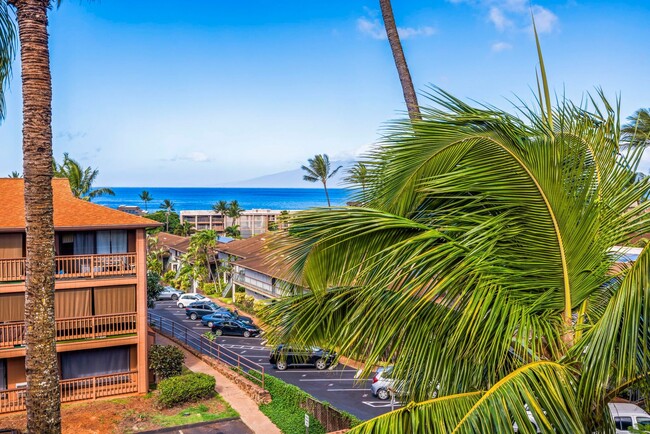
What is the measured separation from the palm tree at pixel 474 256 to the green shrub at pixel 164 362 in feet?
57.7

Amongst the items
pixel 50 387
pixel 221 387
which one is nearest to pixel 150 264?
pixel 221 387

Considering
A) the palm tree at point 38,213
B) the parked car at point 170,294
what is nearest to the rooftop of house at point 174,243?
the parked car at point 170,294

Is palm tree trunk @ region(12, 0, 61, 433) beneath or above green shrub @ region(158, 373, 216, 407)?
above

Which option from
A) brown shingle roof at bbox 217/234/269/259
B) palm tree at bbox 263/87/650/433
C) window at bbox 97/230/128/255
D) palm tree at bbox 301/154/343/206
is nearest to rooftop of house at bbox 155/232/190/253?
brown shingle roof at bbox 217/234/269/259

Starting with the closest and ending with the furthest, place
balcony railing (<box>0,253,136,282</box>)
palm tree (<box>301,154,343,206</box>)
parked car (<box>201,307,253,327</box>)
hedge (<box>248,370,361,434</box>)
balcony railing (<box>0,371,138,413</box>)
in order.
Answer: hedge (<box>248,370,361,434</box>) < balcony railing (<box>0,371,138,413</box>) < balcony railing (<box>0,253,136,282</box>) < parked car (<box>201,307,253,327</box>) < palm tree (<box>301,154,343,206</box>)

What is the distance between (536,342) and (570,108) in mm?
2272

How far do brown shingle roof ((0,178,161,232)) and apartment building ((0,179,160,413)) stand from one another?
0.03 m

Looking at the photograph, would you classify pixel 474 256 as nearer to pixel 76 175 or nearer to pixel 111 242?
pixel 111 242

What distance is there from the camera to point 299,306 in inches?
190

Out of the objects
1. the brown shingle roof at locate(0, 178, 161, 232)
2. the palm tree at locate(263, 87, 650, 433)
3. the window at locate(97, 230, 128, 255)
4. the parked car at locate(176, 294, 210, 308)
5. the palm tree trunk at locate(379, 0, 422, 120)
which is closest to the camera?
the palm tree at locate(263, 87, 650, 433)

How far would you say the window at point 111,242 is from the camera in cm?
1975

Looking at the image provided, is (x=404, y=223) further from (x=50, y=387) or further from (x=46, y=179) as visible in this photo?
(x=50, y=387)

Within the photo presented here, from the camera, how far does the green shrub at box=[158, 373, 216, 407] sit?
1783cm

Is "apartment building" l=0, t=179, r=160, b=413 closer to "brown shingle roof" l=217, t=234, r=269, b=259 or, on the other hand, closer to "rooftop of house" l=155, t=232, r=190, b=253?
"brown shingle roof" l=217, t=234, r=269, b=259
